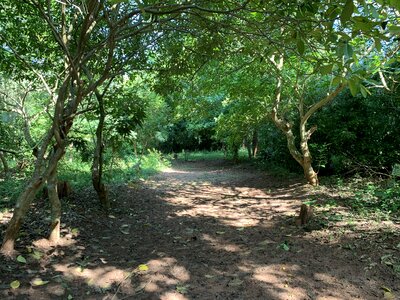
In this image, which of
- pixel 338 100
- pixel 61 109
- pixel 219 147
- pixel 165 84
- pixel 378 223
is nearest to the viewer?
pixel 61 109

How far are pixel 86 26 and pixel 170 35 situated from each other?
2912 mm

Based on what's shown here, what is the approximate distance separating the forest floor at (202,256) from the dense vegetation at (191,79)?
0.53 metres

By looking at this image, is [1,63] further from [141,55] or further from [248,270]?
[248,270]

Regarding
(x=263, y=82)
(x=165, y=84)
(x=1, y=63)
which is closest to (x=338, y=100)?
(x=263, y=82)

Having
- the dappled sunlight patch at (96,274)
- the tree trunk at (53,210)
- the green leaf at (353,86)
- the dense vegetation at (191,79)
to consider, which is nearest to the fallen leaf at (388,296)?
the dense vegetation at (191,79)

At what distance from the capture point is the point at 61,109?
3980 mm

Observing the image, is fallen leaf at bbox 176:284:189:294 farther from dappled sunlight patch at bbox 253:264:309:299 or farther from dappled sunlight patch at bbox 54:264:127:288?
dappled sunlight patch at bbox 253:264:309:299

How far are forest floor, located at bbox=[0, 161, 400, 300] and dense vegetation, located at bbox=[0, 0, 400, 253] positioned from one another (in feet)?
1.73

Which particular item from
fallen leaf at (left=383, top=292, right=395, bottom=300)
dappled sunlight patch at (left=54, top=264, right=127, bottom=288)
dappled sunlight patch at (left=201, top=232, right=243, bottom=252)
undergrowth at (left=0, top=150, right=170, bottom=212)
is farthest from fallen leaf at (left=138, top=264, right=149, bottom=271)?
undergrowth at (left=0, top=150, right=170, bottom=212)

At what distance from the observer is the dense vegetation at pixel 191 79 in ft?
10.4

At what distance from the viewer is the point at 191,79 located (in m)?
6.54

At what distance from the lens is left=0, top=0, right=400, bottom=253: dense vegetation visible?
318cm

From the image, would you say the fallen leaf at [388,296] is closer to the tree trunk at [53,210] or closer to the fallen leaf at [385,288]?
the fallen leaf at [385,288]

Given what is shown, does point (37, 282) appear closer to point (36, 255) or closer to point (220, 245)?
point (36, 255)
